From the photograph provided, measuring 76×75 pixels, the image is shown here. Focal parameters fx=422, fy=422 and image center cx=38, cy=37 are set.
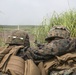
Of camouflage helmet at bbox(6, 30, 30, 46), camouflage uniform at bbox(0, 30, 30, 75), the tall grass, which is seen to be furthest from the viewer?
the tall grass

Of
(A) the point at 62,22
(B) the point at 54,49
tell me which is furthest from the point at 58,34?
(A) the point at 62,22

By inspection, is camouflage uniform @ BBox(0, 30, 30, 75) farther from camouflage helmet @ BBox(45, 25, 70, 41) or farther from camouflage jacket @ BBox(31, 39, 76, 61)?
camouflage helmet @ BBox(45, 25, 70, 41)

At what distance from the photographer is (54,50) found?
5.78 meters

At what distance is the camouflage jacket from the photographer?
227 inches

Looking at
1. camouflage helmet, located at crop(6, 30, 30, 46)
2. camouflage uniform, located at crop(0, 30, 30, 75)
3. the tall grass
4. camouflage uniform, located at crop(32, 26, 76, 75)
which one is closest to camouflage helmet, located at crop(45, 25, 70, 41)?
camouflage uniform, located at crop(32, 26, 76, 75)

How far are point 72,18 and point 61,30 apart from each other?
4.27m

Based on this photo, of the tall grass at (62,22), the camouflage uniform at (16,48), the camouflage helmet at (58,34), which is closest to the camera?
the camouflage uniform at (16,48)

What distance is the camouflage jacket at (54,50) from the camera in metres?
5.77

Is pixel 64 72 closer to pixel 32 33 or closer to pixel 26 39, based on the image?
pixel 26 39

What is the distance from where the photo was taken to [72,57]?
225 inches

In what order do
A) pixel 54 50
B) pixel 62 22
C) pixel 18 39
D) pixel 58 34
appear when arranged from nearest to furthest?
1. pixel 54 50
2. pixel 58 34
3. pixel 18 39
4. pixel 62 22

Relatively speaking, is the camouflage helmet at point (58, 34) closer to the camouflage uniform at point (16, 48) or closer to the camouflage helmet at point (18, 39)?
the camouflage uniform at point (16, 48)

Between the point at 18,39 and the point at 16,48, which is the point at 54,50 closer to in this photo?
the point at 16,48

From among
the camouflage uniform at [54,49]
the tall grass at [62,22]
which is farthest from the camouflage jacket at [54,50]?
the tall grass at [62,22]
